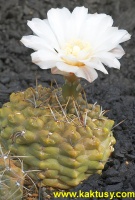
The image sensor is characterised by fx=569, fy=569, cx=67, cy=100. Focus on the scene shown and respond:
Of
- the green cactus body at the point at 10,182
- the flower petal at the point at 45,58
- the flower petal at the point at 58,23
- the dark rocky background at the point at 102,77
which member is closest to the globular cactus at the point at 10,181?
the green cactus body at the point at 10,182

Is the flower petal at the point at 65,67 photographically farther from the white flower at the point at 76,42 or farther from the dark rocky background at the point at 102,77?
the dark rocky background at the point at 102,77

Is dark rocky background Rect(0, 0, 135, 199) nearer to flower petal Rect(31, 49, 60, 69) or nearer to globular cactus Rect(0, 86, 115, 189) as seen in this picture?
globular cactus Rect(0, 86, 115, 189)

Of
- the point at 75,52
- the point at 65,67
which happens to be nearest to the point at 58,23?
the point at 75,52

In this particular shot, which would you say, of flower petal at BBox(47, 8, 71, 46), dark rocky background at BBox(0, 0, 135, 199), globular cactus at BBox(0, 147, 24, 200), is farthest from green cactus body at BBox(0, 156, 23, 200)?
flower petal at BBox(47, 8, 71, 46)

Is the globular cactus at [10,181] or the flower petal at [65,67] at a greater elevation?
the flower petal at [65,67]

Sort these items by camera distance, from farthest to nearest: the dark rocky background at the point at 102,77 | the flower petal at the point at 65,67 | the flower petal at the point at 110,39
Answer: the dark rocky background at the point at 102,77 < the flower petal at the point at 110,39 < the flower petal at the point at 65,67
